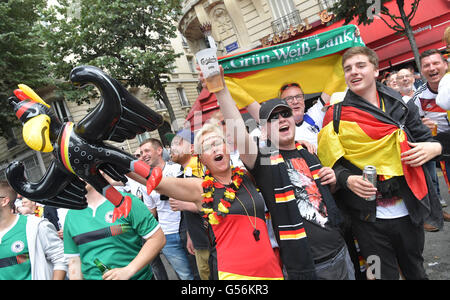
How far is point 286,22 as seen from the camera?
39.2 feet

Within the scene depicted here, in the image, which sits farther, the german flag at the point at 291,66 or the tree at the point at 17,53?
the tree at the point at 17,53

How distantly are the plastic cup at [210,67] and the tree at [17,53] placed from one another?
39.1 ft

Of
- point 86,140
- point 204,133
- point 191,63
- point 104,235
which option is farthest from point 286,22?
point 191,63

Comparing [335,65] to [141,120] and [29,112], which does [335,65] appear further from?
[29,112]

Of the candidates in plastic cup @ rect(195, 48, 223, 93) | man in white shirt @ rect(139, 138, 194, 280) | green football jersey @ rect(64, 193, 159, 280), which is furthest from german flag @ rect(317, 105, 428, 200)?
man in white shirt @ rect(139, 138, 194, 280)

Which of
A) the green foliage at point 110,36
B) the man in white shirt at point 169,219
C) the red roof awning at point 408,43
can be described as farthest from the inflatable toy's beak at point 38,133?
the green foliage at point 110,36

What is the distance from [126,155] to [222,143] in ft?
2.33

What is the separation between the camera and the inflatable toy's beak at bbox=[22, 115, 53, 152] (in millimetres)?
1339

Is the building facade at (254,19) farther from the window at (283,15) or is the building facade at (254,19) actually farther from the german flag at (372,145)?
the german flag at (372,145)

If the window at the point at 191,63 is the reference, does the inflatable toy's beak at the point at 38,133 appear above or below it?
below

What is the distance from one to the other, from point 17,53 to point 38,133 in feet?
45.5

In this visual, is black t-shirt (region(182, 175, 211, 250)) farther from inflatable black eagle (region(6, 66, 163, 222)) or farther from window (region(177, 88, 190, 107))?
window (region(177, 88, 190, 107))

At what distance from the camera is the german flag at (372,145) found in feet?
6.29
